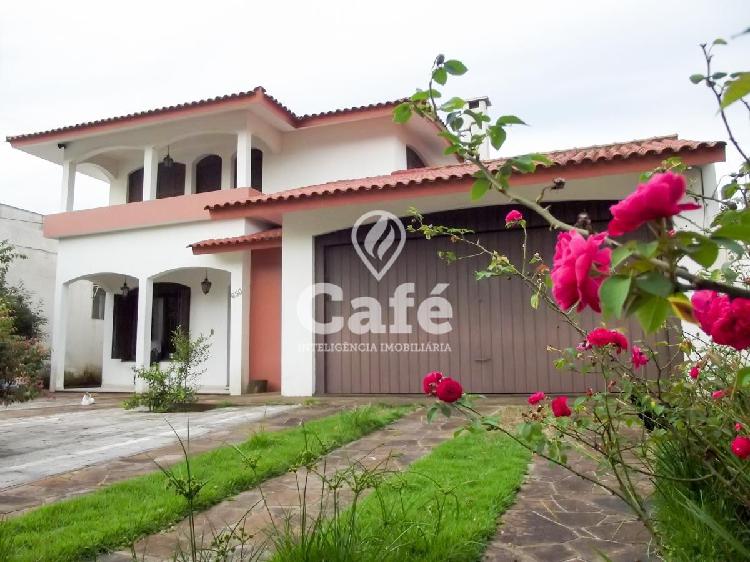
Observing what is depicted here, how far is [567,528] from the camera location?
280 centimetres

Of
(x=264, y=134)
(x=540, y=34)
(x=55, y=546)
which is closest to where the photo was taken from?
(x=55, y=546)

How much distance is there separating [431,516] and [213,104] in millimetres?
9788

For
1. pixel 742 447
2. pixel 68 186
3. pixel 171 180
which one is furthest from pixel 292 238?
pixel 742 447

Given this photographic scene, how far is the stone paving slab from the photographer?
11.3 feet

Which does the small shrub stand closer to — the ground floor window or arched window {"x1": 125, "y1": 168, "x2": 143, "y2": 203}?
the ground floor window

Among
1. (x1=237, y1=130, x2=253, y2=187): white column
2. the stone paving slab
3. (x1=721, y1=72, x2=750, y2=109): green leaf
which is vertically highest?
(x1=237, y1=130, x2=253, y2=187): white column

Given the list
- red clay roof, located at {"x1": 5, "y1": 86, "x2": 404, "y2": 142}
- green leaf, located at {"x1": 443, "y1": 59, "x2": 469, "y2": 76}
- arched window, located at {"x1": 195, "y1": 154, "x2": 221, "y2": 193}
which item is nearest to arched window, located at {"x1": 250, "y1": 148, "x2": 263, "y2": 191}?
arched window, located at {"x1": 195, "y1": 154, "x2": 221, "y2": 193}

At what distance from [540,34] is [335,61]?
623cm

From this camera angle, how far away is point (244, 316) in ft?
32.4

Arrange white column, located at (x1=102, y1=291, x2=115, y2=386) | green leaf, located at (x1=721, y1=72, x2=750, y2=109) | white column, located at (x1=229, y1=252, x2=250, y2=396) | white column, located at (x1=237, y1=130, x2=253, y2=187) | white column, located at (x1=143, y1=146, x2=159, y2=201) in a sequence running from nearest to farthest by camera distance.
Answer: green leaf, located at (x1=721, y1=72, x2=750, y2=109), white column, located at (x1=229, y1=252, x2=250, y2=396), white column, located at (x1=237, y1=130, x2=253, y2=187), white column, located at (x1=143, y1=146, x2=159, y2=201), white column, located at (x1=102, y1=291, x2=115, y2=386)

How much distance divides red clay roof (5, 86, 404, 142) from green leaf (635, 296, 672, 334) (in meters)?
9.71

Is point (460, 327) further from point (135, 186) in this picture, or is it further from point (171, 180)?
point (135, 186)

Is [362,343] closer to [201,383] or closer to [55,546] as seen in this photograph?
[201,383]

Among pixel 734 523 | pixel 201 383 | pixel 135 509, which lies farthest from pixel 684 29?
pixel 201 383
